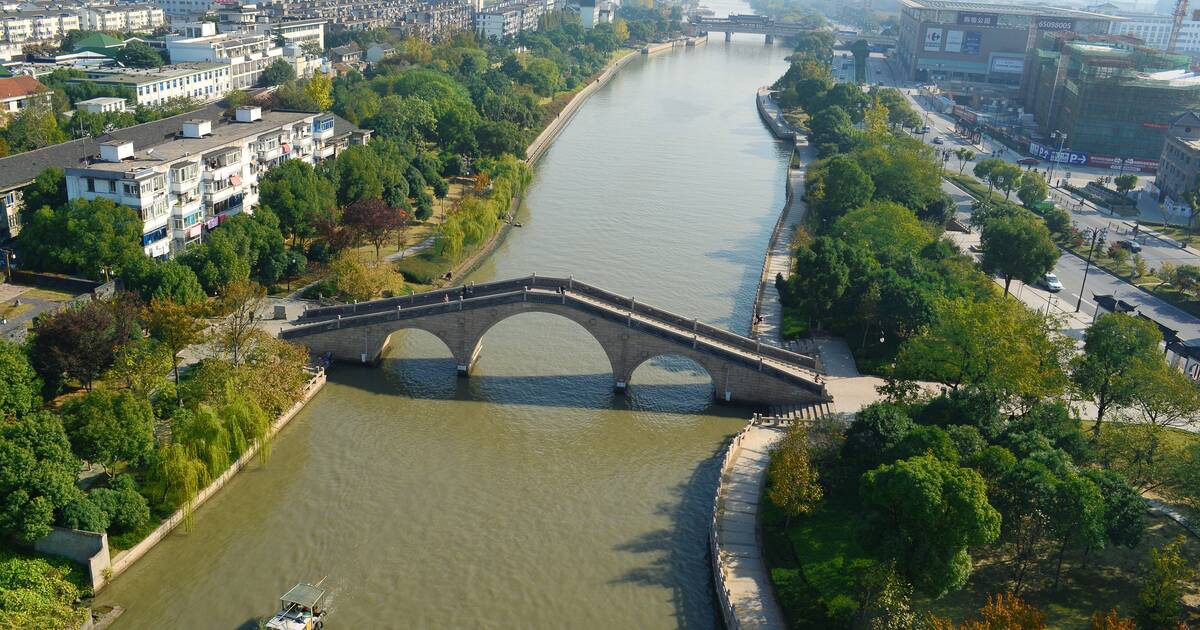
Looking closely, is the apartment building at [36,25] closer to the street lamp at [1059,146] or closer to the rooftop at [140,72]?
the rooftop at [140,72]

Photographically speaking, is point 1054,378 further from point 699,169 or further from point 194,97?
point 194,97

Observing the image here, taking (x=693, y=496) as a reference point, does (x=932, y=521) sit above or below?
above

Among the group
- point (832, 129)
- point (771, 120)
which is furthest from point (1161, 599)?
point (771, 120)

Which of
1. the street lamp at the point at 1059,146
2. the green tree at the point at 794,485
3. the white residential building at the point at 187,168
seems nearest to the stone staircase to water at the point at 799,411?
the green tree at the point at 794,485

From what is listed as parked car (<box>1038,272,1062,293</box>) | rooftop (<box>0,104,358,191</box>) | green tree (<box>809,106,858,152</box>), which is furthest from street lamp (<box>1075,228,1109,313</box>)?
rooftop (<box>0,104,358,191</box>)

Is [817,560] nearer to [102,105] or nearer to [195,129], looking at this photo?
[195,129]

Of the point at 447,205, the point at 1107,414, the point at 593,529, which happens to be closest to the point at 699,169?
the point at 447,205
